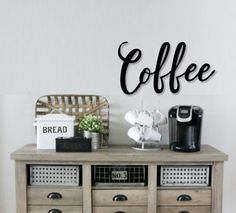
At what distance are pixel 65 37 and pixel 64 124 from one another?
2.26 ft

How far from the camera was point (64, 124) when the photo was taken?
223cm

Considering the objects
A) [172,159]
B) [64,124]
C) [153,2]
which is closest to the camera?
[172,159]

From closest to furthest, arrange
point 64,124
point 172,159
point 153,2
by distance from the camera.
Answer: point 172,159, point 64,124, point 153,2

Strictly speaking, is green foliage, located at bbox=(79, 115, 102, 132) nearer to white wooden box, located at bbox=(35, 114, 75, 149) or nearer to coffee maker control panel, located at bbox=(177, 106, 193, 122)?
white wooden box, located at bbox=(35, 114, 75, 149)

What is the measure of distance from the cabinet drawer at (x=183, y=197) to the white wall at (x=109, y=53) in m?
0.53

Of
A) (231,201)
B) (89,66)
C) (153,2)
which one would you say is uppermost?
(153,2)

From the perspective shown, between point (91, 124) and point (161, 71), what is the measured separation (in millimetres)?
689

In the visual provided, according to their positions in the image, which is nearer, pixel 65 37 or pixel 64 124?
pixel 64 124

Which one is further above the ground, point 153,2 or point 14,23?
point 153,2

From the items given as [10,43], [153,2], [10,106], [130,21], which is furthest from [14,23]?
[153,2]

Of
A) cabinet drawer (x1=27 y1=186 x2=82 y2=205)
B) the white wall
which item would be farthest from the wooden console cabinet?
the white wall

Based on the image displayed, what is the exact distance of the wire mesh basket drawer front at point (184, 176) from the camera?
2.09 meters

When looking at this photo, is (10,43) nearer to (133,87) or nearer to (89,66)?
(89,66)

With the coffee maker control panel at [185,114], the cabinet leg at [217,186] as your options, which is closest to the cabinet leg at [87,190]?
the coffee maker control panel at [185,114]
